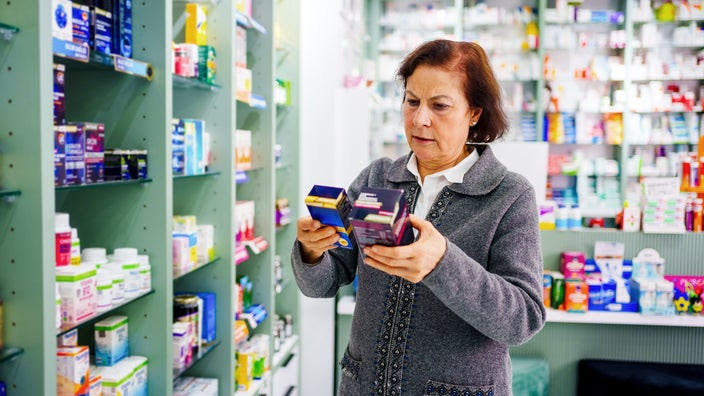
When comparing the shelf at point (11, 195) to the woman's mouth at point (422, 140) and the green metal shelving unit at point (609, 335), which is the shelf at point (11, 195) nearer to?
the woman's mouth at point (422, 140)

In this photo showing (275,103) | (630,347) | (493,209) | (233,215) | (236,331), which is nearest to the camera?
(493,209)

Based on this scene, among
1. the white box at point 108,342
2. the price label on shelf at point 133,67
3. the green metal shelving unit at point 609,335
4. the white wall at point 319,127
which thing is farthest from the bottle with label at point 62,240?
the green metal shelving unit at point 609,335

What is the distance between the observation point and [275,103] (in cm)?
387

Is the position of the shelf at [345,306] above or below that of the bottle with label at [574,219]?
below

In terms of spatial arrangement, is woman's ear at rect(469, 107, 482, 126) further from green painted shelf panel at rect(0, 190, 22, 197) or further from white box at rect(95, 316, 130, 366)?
white box at rect(95, 316, 130, 366)

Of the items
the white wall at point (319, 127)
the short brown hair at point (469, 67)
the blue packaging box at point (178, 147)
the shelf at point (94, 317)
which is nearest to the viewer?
the short brown hair at point (469, 67)

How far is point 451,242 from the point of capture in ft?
5.21

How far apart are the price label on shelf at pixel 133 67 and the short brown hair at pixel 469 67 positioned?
95 cm

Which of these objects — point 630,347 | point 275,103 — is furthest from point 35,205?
point 630,347

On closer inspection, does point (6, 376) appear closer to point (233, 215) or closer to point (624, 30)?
point (233, 215)

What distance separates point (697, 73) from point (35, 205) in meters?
7.82

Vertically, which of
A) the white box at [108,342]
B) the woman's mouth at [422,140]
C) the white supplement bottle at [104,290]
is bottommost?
the white box at [108,342]

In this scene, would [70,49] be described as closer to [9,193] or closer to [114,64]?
[114,64]

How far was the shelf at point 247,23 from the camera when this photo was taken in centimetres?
328
